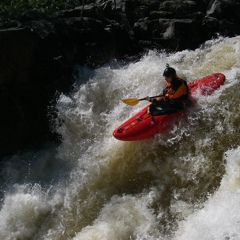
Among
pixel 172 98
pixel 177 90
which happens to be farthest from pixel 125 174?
pixel 177 90

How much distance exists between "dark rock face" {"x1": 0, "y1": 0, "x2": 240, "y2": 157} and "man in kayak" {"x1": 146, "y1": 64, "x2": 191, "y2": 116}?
77.4 inches

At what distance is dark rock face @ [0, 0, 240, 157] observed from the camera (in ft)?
21.2

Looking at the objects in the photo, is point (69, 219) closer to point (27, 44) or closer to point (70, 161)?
point (70, 161)

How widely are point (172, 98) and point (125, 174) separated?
4.78 feet

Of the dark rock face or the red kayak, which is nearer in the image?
the red kayak

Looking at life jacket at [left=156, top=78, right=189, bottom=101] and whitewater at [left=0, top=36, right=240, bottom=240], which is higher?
life jacket at [left=156, top=78, right=189, bottom=101]

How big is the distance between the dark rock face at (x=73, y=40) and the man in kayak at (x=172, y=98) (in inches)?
77.4

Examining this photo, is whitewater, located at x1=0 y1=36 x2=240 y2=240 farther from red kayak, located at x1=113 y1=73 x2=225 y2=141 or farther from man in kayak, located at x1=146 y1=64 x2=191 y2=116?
man in kayak, located at x1=146 y1=64 x2=191 y2=116

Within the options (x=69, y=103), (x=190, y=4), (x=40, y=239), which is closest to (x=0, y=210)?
(x=40, y=239)

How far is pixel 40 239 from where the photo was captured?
200 inches

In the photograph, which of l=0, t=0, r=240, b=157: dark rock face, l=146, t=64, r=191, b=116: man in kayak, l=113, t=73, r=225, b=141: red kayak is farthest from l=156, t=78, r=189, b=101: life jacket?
l=0, t=0, r=240, b=157: dark rock face

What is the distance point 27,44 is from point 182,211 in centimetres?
401

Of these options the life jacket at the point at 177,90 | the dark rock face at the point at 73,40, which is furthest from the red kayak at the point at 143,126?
the dark rock face at the point at 73,40

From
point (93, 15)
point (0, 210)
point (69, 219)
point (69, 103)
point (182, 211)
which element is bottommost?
point (182, 211)
